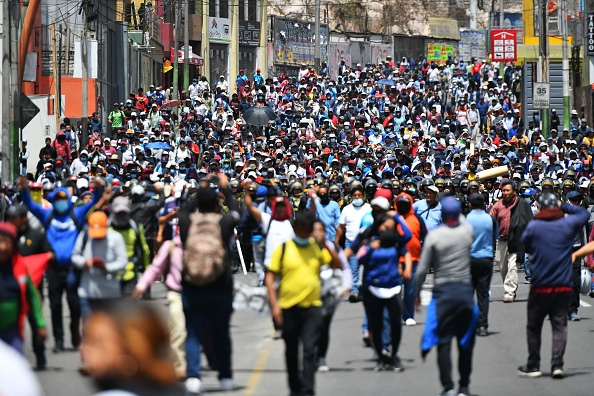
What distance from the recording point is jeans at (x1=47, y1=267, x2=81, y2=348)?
509 inches

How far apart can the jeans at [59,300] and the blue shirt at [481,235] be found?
4151 mm

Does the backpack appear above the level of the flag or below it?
below

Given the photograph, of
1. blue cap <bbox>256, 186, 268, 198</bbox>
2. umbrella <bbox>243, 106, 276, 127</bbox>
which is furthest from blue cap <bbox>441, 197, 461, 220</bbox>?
umbrella <bbox>243, 106, 276, 127</bbox>

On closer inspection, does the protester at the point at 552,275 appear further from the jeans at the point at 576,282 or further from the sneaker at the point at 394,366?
the jeans at the point at 576,282

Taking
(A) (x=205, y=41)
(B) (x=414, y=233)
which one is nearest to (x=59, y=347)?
(B) (x=414, y=233)

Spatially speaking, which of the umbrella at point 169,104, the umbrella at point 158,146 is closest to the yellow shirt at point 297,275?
the umbrella at point 158,146

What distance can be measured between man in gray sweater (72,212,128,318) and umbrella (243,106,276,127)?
87.9 ft

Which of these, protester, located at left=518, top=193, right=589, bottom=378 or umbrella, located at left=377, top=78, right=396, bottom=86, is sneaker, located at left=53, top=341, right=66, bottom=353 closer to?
protester, located at left=518, top=193, right=589, bottom=378

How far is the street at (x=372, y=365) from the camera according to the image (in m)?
11.3

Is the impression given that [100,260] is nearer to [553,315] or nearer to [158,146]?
[553,315]

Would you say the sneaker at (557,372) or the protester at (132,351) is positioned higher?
the protester at (132,351)

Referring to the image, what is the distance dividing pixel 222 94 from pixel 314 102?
3.27 metres

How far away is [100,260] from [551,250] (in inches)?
153

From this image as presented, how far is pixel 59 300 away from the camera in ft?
43.2
